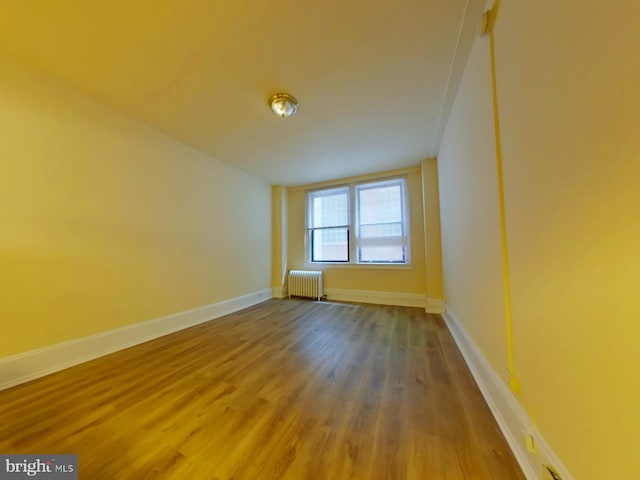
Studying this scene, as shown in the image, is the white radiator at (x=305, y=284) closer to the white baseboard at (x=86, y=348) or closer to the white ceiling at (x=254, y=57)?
the white baseboard at (x=86, y=348)

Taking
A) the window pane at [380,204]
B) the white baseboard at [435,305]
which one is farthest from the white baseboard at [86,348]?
the white baseboard at [435,305]

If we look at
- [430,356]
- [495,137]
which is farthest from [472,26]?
[430,356]

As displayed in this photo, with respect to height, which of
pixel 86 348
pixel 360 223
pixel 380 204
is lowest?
pixel 86 348

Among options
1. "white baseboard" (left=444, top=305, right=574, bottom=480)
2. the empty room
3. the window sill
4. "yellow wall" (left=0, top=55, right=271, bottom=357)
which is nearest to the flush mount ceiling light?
the empty room

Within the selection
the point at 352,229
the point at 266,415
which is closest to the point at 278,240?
the point at 352,229

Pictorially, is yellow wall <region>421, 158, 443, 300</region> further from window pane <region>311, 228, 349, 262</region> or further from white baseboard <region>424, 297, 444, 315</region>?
window pane <region>311, 228, 349, 262</region>

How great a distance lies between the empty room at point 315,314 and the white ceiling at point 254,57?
0.06 ft

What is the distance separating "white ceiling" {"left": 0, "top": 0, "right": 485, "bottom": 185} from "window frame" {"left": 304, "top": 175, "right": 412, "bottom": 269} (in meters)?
1.45

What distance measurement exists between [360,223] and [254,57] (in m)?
3.12

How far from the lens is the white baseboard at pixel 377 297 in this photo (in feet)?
12.3

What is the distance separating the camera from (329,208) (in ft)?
15.2

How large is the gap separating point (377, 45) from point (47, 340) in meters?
3.53

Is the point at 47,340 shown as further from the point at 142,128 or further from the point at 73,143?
the point at 142,128

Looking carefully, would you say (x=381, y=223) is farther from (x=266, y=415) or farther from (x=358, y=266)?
(x=266, y=415)
